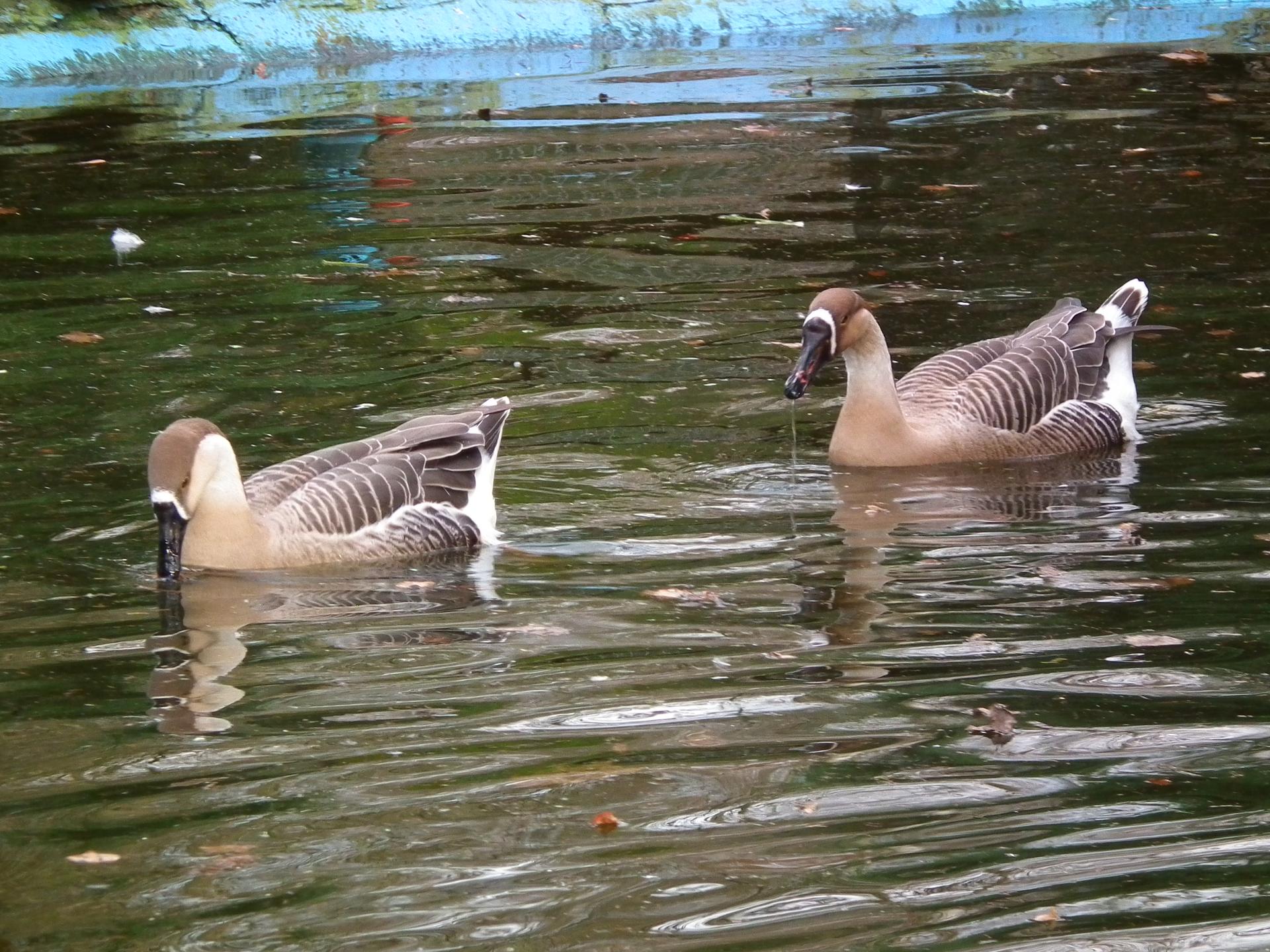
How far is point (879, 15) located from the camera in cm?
1841

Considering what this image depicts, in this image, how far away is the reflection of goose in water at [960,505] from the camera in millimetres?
7176

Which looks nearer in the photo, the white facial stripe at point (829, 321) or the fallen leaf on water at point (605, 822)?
the fallen leaf on water at point (605, 822)

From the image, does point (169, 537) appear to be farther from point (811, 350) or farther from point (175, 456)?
point (811, 350)

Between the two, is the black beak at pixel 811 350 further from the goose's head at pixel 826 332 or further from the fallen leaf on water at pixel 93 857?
the fallen leaf on water at pixel 93 857

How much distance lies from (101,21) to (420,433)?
10.6 m

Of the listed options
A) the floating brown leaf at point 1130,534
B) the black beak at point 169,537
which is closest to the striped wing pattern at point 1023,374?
the floating brown leaf at point 1130,534

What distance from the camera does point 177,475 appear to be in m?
7.11

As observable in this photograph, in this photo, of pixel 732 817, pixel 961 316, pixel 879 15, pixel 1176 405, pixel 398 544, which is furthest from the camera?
pixel 879 15

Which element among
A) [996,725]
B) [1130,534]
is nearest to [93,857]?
[996,725]

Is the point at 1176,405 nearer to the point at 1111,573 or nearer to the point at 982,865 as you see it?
the point at 1111,573

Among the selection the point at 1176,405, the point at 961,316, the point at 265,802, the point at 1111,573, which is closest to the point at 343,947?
the point at 265,802

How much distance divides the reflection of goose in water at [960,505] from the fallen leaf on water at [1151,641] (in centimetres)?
86

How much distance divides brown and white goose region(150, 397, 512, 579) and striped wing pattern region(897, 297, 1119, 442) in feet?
6.75

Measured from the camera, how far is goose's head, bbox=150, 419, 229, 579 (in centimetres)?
711
